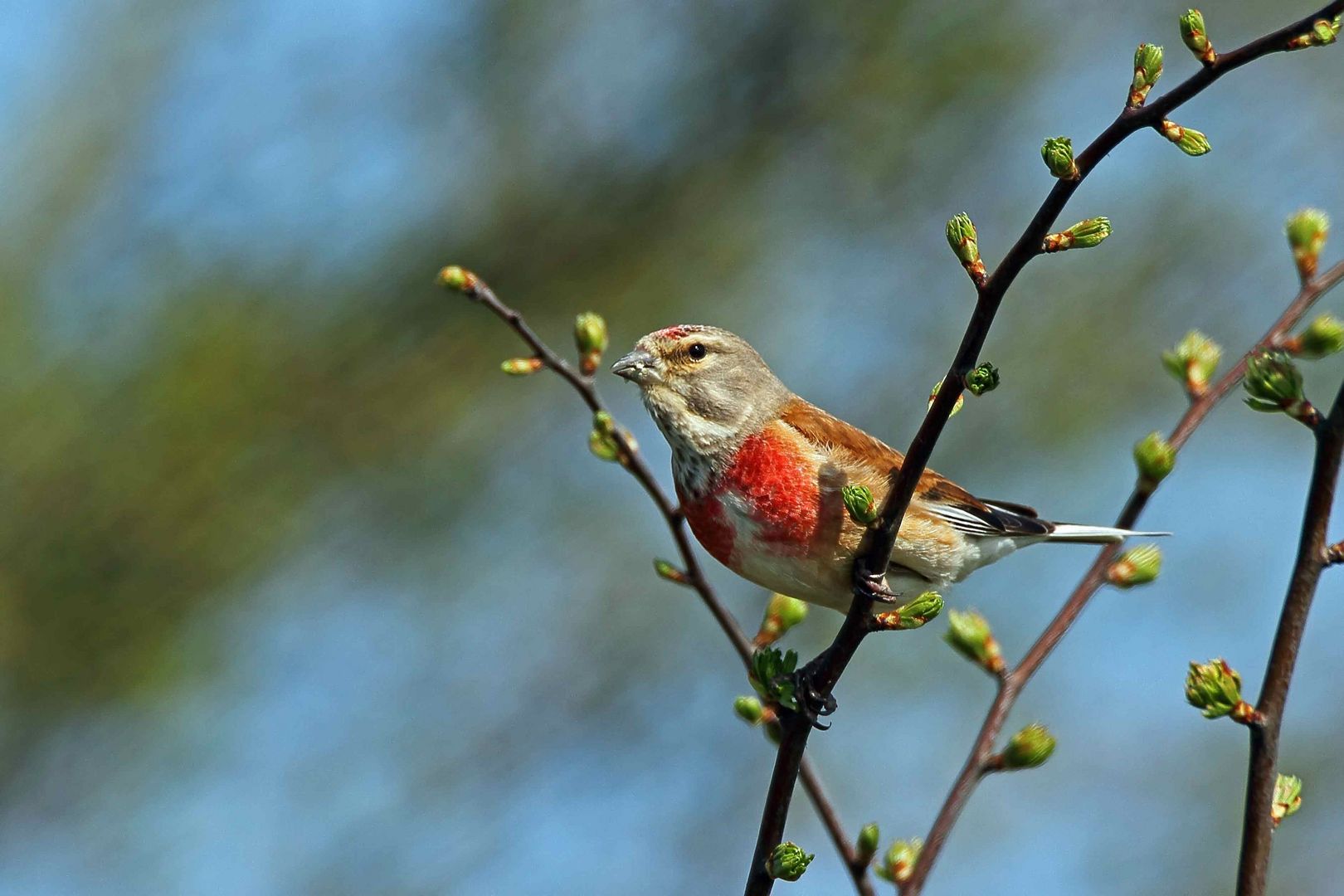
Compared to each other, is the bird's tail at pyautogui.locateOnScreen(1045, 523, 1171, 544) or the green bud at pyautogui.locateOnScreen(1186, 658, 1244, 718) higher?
the bird's tail at pyautogui.locateOnScreen(1045, 523, 1171, 544)

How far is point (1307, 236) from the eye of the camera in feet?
10.7

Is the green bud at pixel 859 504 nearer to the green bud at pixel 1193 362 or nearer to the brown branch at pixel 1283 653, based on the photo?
the brown branch at pixel 1283 653

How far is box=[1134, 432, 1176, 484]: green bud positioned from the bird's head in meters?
1.50

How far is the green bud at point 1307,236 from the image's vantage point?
325 centimetres

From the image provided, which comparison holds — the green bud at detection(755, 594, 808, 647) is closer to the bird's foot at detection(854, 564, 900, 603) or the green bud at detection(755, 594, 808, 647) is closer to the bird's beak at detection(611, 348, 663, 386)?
the bird's foot at detection(854, 564, 900, 603)

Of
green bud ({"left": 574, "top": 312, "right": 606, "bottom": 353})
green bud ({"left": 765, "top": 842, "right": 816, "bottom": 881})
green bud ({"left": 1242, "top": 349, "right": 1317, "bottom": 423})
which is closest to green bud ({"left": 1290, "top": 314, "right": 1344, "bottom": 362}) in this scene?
green bud ({"left": 1242, "top": 349, "right": 1317, "bottom": 423})

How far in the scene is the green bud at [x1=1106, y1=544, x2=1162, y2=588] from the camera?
11.9 feet

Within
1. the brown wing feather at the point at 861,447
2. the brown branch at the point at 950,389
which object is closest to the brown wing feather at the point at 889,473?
the brown wing feather at the point at 861,447

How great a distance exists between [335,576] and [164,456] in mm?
1438

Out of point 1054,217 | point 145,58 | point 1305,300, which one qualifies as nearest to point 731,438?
point 1305,300

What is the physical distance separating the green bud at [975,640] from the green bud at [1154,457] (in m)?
0.58

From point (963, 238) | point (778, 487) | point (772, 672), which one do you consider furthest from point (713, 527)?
point (963, 238)

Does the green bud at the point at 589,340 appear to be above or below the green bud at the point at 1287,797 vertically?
above

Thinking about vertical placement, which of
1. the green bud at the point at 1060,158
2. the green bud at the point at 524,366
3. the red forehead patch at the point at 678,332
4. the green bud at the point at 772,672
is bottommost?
the green bud at the point at 772,672
